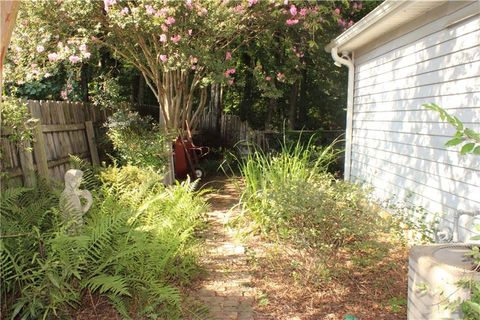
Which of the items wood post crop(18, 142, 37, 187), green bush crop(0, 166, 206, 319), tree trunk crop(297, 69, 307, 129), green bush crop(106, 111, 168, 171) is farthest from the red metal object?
tree trunk crop(297, 69, 307, 129)

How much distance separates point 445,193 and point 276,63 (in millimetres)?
7483

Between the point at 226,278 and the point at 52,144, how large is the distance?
351 cm

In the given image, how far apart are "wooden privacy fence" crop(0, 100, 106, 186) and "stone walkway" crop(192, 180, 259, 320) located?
91.6 inches

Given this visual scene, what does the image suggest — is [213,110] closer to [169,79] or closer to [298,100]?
[298,100]

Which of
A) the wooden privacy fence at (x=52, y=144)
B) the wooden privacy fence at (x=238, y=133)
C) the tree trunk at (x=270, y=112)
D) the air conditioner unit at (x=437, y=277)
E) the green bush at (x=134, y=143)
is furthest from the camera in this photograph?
the tree trunk at (x=270, y=112)

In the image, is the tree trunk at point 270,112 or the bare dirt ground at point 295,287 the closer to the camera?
the bare dirt ground at point 295,287

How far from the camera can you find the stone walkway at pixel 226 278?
12.1ft

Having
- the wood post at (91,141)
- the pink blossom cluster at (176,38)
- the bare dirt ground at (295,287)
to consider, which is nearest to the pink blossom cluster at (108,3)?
the pink blossom cluster at (176,38)

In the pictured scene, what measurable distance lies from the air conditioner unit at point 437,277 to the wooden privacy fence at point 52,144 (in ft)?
13.4

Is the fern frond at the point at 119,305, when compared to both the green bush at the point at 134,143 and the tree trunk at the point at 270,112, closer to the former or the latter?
the green bush at the point at 134,143

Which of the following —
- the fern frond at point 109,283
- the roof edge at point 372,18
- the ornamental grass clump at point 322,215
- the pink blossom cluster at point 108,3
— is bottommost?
the fern frond at point 109,283

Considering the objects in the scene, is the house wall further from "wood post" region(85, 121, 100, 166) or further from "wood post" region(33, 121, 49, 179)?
"wood post" region(85, 121, 100, 166)

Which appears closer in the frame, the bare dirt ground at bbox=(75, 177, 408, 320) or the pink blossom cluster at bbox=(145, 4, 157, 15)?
the bare dirt ground at bbox=(75, 177, 408, 320)

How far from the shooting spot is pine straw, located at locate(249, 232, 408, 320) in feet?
12.0
